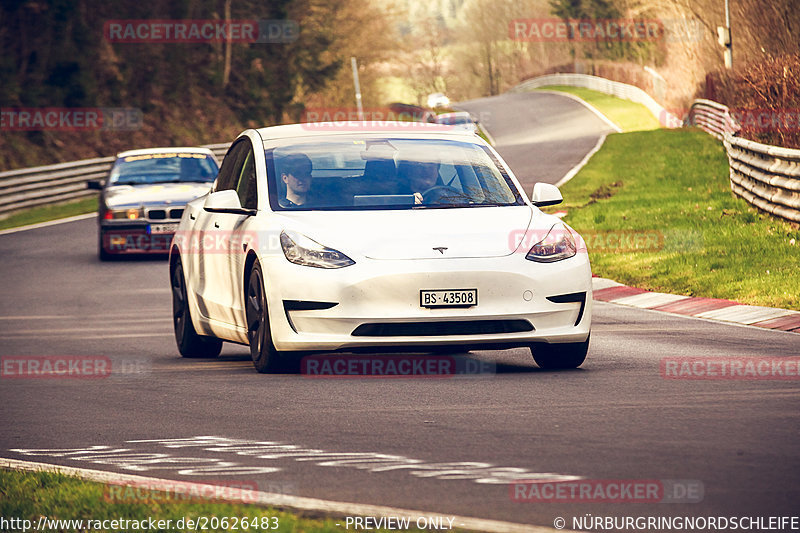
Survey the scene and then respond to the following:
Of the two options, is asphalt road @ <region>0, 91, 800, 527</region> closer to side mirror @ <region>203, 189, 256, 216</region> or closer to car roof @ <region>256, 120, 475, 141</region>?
side mirror @ <region>203, 189, 256, 216</region>

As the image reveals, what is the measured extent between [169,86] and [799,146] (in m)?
35.2

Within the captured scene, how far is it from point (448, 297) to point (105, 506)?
4009 millimetres

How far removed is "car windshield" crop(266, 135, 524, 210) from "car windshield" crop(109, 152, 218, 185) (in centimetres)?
1277

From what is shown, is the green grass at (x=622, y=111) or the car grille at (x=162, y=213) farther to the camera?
the green grass at (x=622, y=111)

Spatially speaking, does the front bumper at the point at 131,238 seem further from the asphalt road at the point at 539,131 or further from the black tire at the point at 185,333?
the asphalt road at the point at 539,131

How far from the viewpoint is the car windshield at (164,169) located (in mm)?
23219

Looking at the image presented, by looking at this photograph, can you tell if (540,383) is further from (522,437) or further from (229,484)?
(229,484)

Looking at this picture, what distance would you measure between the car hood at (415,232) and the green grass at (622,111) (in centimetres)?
4963

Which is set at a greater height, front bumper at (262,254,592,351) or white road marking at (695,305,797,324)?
front bumper at (262,254,592,351)

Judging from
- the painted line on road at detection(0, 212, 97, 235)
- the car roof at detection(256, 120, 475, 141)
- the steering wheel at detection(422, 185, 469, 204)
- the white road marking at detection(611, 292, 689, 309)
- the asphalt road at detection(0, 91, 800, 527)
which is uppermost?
the car roof at detection(256, 120, 475, 141)

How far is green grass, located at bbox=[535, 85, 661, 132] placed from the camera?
2467 inches

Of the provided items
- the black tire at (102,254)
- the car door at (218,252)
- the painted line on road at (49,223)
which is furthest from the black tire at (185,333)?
the painted line on road at (49,223)

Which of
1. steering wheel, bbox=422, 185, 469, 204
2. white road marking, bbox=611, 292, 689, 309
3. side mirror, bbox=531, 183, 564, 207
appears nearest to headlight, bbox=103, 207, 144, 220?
white road marking, bbox=611, 292, 689, 309

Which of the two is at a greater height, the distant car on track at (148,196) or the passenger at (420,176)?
the passenger at (420,176)
